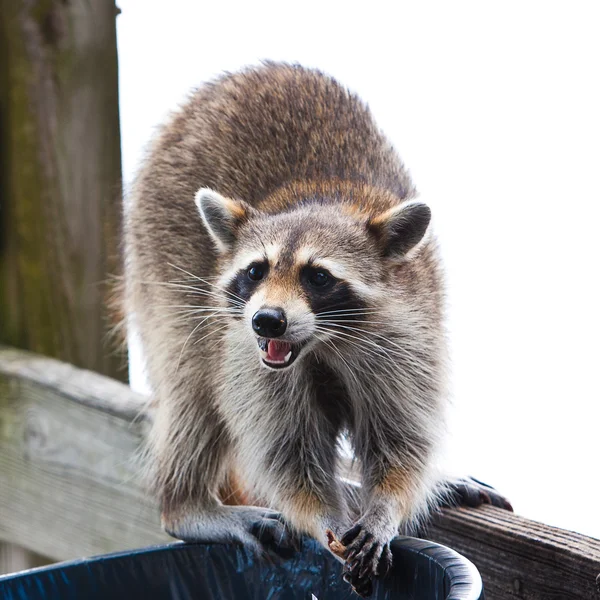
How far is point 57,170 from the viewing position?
10.00ft

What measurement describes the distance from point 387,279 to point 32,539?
4.39 ft

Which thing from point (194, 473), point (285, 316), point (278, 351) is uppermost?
point (285, 316)

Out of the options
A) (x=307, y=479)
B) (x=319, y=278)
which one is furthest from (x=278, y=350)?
(x=307, y=479)

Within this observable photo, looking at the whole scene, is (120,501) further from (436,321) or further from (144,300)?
(436,321)

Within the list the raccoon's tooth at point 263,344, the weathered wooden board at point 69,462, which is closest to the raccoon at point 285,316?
the raccoon's tooth at point 263,344

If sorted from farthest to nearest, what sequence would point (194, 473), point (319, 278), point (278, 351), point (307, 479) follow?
point (194, 473) → point (307, 479) → point (319, 278) → point (278, 351)

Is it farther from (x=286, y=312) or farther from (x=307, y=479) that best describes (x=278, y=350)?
(x=307, y=479)

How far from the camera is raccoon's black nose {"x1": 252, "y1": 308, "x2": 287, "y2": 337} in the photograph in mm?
2285

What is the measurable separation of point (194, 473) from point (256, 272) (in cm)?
75

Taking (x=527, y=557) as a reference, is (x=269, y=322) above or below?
above

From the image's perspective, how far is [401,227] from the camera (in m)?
2.62

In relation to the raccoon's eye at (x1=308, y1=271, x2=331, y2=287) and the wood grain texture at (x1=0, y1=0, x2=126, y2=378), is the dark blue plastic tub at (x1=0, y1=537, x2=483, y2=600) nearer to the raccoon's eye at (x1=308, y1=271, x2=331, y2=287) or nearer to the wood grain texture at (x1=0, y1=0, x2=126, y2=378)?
the raccoon's eye at (x1=308, y1=271, x2=331, y2=287)

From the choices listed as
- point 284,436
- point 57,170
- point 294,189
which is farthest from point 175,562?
point 57,170

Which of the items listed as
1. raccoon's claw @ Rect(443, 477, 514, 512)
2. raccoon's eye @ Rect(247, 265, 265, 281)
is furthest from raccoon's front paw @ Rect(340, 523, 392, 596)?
raccoon's eye @ Rect(247, 265, 265, 281)
